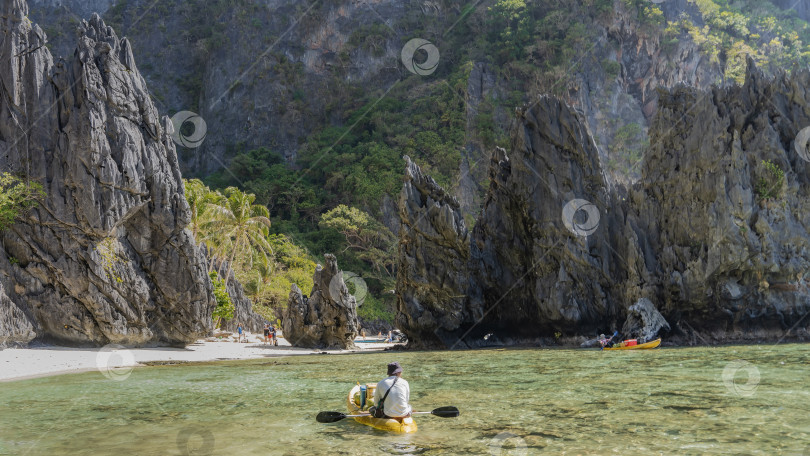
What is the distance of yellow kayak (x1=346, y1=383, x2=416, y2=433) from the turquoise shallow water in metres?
0.16

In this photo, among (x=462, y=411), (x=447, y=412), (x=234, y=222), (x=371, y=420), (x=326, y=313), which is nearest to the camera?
(x=371, y=420)

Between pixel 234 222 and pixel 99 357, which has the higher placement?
pixel 234 222

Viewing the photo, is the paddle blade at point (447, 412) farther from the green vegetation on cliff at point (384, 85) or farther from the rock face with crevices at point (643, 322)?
the green vegetation on cliff at point (384, 85)

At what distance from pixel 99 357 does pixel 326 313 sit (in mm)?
13994

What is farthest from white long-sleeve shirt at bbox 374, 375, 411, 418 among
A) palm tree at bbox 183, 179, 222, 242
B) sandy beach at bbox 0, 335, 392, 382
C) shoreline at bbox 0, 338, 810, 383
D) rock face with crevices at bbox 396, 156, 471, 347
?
palm tree at bbox 183, 179, 222, 242

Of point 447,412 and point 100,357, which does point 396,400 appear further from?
point 100,357

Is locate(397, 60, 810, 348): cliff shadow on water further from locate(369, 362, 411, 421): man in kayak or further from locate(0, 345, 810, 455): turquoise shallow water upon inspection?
locate(369, 362, 411, 421): man in kayak

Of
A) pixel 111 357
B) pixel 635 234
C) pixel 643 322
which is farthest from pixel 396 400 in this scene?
pixel 635 234

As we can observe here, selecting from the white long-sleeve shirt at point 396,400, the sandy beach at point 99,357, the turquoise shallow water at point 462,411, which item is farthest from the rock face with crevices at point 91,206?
the white long-sleeve shirt at point 396,400

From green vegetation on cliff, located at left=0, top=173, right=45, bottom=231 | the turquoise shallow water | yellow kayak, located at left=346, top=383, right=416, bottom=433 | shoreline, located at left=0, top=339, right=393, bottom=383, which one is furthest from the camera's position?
green vegetation on cliff, located at left=0, top=173, right=45, bottom=231

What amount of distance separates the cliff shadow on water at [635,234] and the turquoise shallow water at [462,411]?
423 inches

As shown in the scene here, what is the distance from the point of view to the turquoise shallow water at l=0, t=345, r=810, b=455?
29.7 feet

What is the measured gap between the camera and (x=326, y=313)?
3566 centimetres

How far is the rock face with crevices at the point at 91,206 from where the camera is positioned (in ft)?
84.5
